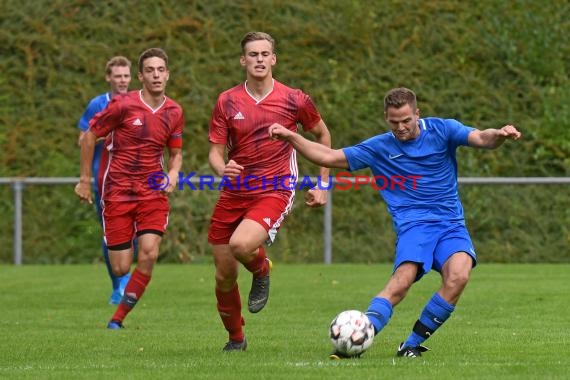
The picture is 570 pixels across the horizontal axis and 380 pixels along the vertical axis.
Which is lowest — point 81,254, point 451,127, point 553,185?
point 81,254

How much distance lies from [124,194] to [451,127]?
407 cm

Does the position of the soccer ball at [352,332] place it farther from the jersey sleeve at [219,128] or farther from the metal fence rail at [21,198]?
the metal fence rail at [21,198]

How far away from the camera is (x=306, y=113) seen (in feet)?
32.0

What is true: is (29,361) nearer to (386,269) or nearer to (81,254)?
(386,269)

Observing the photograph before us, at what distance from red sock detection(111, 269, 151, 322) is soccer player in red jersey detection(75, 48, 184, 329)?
168 mm

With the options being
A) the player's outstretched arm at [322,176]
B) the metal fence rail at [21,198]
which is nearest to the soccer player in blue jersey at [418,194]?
the player's outstretched arm at [322,176]

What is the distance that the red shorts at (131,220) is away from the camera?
11500mm

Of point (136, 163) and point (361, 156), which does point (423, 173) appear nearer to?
point (361, 156)

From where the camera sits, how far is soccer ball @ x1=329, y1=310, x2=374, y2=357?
7.93 m

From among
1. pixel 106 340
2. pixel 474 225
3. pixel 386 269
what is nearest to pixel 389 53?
pixel 474 225

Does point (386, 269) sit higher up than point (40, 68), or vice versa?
point (40, 68)

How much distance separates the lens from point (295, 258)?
1989 centimetres

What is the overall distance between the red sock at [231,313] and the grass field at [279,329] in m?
0.16

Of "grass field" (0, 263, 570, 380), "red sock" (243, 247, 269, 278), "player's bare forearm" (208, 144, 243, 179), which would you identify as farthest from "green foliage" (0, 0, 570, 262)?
"player's bare forearm" (208, 144, 243, 179)
